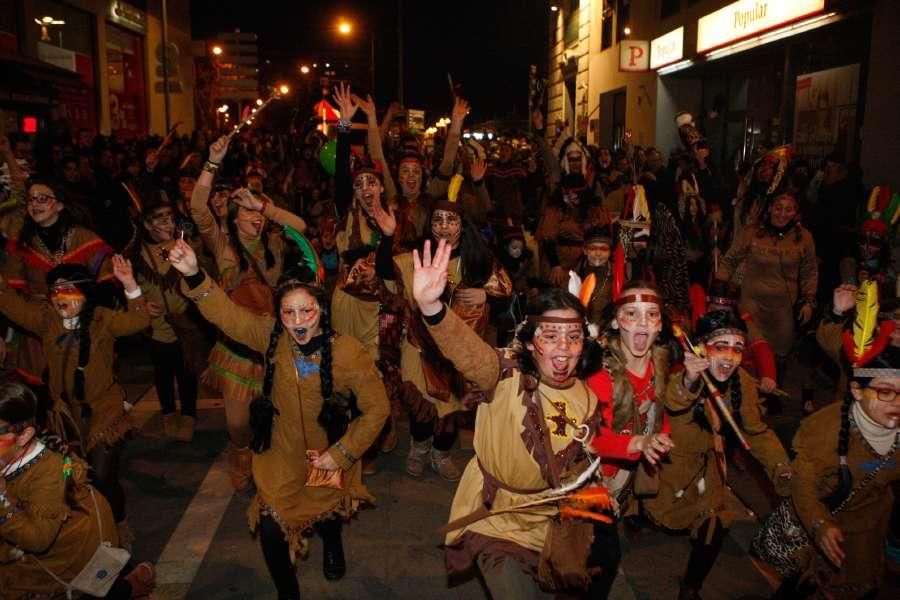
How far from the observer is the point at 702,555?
393 centimetres

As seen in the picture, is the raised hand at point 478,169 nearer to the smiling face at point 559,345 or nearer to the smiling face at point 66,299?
the smiling face at point 66,299

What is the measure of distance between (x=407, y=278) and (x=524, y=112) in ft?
183

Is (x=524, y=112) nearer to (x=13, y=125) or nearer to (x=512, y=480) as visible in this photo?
(x=13, y=125)

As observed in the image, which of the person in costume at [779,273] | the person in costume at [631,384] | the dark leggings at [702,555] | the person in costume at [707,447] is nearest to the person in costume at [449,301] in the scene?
the person in costume at [631,384]

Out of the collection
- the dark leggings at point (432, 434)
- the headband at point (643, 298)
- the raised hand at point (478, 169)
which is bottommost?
the dark leggings at point (432, 434)

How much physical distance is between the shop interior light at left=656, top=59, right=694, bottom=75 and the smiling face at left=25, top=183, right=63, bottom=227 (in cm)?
1513

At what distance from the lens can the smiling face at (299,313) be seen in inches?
Result: 148

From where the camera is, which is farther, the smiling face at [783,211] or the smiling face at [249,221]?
the smiling face at [783,211]

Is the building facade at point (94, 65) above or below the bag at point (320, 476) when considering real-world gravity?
above

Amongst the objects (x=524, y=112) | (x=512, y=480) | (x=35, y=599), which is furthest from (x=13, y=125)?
(x=524, y=112)

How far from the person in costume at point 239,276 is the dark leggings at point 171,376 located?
1.14m

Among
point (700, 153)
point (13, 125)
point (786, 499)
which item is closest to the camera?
point (786, 499)

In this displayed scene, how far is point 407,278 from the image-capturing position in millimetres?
5102

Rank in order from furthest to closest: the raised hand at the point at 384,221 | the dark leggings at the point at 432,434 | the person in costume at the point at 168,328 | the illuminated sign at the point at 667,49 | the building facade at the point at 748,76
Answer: the illuminated sign at the point at 667,49 → the building facade at the point at 748,76 → the person in costume at the point at 168,328 → the dark leggings at the point at 432,434 → the raised hand at the point at 384,221
